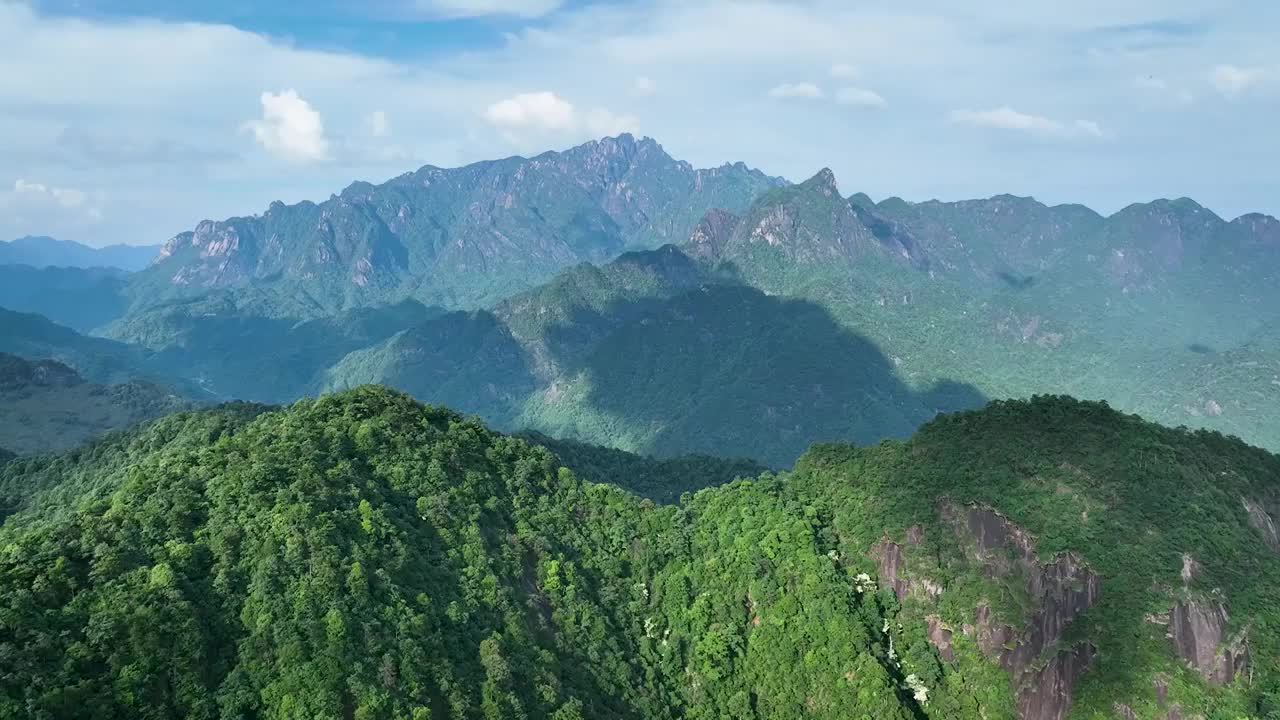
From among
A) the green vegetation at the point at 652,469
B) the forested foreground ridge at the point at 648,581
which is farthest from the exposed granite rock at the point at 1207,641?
the green vegetation at the point at 652,469

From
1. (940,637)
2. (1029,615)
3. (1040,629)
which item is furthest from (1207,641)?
(940,637)

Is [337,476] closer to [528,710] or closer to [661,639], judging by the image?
[528,710]

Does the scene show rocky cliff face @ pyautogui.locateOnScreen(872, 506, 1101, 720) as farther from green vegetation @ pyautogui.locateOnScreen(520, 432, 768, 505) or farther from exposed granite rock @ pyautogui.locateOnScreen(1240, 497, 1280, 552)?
green vegetation @ pyautogui.locateOnScreen(520, 432, 768, 505)

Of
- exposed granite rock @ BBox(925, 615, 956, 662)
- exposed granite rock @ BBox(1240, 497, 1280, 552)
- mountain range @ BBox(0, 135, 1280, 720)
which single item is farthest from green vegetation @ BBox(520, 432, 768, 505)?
exposed granite rock @ BBox(1240, 497, 1280, 552)

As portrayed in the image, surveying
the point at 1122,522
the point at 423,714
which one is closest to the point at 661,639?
the point at 423,714

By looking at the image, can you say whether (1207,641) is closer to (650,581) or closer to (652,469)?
(650,581)

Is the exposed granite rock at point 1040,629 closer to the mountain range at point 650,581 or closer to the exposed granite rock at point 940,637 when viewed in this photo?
the mountain range at point 650,581
